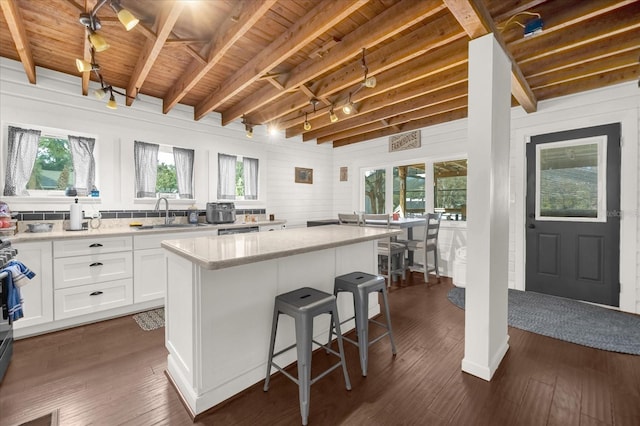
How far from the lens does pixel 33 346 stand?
2.40 m

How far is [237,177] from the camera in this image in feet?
15.5

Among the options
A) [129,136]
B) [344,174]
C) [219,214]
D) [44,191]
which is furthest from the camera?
[344,174]

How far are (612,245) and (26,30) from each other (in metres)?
6.21

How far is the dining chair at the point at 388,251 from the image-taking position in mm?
4012

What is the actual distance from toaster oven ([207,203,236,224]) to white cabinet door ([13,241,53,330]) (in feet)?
5.69

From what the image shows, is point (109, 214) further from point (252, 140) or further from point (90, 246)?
point (252, 140)

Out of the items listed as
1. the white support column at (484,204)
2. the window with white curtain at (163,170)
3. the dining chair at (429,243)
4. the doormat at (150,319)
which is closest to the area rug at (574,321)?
the dining chair at (429,243)

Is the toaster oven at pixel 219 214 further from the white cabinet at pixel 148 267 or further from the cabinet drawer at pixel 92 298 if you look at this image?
the cabinet drawer at pixel 92 298

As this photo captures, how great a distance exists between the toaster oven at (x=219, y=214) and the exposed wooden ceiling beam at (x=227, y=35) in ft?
4.85

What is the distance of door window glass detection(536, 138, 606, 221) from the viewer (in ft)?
11.0

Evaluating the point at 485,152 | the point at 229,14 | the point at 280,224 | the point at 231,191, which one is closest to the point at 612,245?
the point at 485,152

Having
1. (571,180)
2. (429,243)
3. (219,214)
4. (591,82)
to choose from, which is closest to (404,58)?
(591,82)

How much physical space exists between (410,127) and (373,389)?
4256 mm

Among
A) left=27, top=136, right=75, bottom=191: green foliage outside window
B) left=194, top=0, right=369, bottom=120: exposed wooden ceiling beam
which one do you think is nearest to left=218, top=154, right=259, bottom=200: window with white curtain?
left=194, top=0, right=369, bottom=120: exposed wooden ceiling beam
